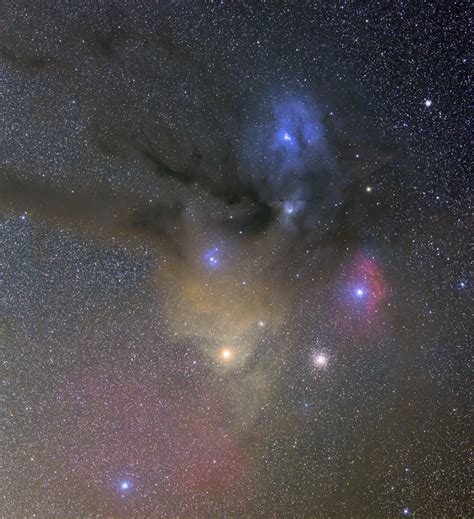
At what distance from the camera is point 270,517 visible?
33.7 feet

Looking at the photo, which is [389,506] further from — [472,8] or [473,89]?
[472,8]

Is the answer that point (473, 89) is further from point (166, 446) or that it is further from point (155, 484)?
point (155, 484)

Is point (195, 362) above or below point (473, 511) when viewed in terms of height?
above

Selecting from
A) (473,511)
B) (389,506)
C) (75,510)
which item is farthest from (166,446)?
(473,511)

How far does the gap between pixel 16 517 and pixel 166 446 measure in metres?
2.94

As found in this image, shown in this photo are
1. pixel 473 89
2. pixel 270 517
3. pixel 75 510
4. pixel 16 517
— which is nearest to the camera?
pixel 473 89

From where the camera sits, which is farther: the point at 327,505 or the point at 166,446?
the point at 327,505

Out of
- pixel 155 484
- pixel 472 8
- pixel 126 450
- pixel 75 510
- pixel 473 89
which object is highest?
pixel 472 8

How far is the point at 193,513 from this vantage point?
32.0 ft

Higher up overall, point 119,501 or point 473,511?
point 473,511

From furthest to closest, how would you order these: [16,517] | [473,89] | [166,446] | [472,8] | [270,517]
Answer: [270,517]
[166,446]
[16,517]
[473,89]
[472,8]

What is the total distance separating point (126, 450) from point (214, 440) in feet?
6.30

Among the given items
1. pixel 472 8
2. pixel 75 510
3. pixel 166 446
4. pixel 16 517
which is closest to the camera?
pixel 472 8

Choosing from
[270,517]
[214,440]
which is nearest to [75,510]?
[214,440]
